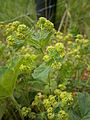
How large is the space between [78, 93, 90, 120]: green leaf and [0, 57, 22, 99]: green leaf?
26 centimetres

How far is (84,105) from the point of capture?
93 centimetres

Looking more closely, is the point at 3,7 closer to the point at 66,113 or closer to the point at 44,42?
the point at 44,42

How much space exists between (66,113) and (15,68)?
0.69ft

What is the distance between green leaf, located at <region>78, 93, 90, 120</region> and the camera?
0.89 metres

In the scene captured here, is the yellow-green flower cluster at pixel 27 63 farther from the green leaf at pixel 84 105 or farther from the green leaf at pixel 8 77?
the green leaf at pixel 84 105

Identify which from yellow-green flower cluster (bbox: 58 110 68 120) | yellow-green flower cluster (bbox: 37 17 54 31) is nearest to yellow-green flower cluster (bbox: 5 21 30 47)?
yellow-green flower cluster (bbox: 37 17 54 31)

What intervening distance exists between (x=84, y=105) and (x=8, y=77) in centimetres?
31

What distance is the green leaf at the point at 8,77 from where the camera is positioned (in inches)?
30.9

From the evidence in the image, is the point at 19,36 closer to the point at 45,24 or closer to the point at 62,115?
the point at 45,24

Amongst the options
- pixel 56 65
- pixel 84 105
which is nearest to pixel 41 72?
Result: pixel 56 65

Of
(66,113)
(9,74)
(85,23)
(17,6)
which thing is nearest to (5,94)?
(9,74)

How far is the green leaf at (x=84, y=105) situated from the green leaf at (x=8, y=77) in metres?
0.26

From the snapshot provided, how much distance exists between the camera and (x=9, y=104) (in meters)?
1.11

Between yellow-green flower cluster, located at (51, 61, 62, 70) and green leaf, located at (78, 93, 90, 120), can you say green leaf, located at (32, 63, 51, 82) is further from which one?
green leaf, located at (78, 93, 90, 120)
